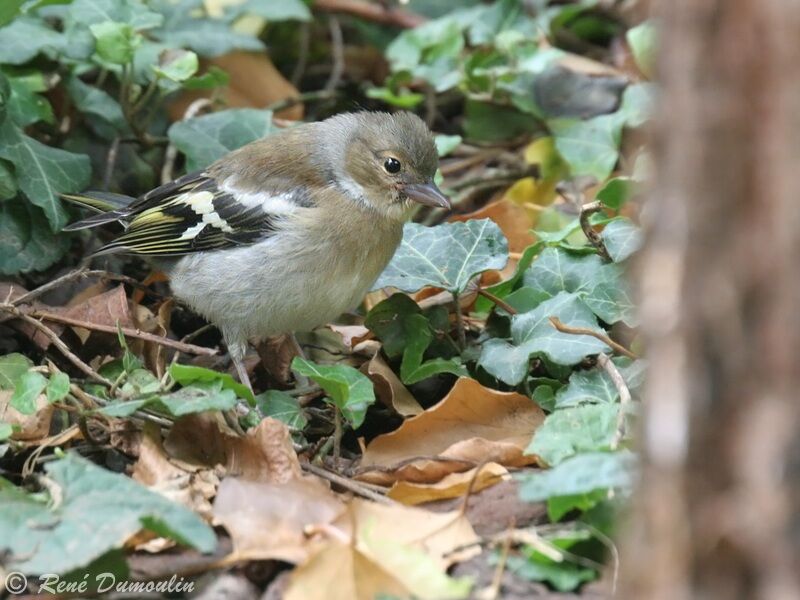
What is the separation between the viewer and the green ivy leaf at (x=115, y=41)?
15.8 ft

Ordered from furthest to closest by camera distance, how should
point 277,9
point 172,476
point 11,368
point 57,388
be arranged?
point 277,9 → point 11,368 → point 57,388 → point 172,476

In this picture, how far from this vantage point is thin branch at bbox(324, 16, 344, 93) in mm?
6574

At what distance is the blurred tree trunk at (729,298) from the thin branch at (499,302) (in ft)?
7.70

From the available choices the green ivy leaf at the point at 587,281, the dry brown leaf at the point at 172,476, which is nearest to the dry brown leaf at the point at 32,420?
the dry brown leaf at the point at 172,476

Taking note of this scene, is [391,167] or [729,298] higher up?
[729,298]

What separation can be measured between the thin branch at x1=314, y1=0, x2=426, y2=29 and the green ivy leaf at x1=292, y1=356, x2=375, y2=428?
3.45 metres

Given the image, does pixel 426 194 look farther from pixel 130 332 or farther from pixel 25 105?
pixel 25 105

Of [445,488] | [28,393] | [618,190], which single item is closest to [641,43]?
[618,190]

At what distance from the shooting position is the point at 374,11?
665cm

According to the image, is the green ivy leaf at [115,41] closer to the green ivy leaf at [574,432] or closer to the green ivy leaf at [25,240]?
the green ivy leaf at [25,240]

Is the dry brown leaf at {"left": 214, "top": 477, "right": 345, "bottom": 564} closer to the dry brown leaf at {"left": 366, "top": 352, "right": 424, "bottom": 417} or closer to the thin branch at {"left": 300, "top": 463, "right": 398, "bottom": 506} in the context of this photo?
the thin branch at {"left": 300, "top": 463, "right": 398, "bottom": 506}

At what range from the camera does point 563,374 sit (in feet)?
12.9

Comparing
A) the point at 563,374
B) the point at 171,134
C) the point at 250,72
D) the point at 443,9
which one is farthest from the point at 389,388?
the point at 443,9

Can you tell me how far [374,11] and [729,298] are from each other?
17.0 feet
